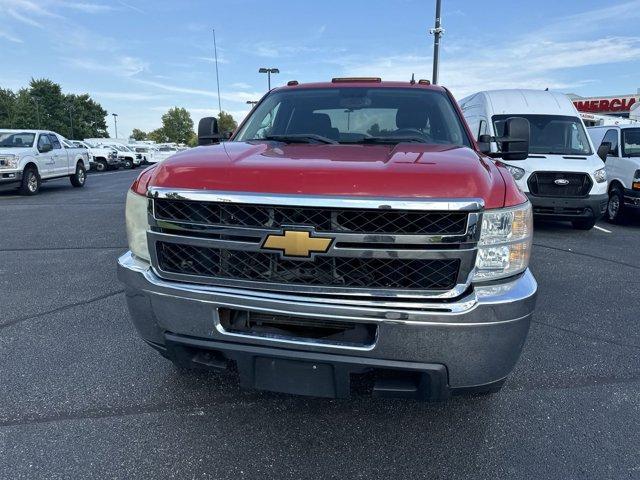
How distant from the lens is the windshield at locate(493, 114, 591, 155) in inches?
349

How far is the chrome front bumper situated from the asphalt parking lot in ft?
1.97

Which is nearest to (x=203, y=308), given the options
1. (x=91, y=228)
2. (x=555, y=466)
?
(x=555, y=466)

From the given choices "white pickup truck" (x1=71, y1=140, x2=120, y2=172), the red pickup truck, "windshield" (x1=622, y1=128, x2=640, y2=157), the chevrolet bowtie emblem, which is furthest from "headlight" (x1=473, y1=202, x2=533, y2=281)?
"white pickup truck" (x1=71, y1=140, x2=120, y2=172)

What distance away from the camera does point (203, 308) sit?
7.13ft

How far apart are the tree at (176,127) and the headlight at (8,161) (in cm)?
9369

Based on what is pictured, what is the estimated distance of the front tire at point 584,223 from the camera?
844 centimetres

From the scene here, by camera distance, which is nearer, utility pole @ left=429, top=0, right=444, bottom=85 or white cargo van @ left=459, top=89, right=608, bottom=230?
white cargo van @ left=459, top=89, right=608, bottom=230

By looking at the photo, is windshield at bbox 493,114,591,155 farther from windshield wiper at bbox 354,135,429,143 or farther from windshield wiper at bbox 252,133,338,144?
windshield wiper at bbox 252,133,338,144

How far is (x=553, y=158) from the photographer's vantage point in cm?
837

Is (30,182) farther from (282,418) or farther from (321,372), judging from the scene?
(321,372)

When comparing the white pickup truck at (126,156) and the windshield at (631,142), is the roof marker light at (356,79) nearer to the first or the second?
the windshield at (631,142)

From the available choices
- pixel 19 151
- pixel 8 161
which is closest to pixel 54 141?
pixel 19 151

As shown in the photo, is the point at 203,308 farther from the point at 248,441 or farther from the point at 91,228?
the point at 91,228

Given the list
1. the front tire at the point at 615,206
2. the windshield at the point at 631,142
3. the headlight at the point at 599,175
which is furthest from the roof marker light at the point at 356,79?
the windshield at the point at 631,142
